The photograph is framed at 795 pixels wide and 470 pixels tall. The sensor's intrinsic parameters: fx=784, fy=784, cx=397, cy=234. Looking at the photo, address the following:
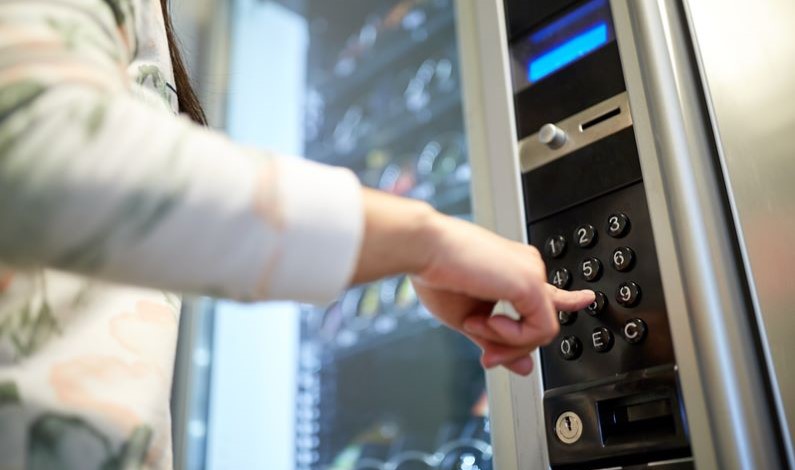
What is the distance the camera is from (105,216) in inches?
15.0

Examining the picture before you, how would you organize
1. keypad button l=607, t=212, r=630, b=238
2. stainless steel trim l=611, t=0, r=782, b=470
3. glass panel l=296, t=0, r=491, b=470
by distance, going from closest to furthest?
stainless steel trim l=611, t=0, r=782, b=470, keypad button l=607, t=212, r=630, b=238, glass panel l=296, t=0, r=491, b=470

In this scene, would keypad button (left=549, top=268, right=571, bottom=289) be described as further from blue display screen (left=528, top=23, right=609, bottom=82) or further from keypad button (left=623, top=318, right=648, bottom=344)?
blue display screen (left=528, top=23, right=609, bottom=82)

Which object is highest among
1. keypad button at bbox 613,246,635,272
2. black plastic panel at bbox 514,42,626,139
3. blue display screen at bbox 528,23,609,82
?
blue display screen at bbox 528,23,609,82

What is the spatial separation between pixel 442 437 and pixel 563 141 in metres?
0.89

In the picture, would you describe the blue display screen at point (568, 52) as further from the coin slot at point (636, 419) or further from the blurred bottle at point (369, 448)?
the blurred bottle at point (369, 448)

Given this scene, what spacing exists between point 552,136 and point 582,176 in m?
0.05

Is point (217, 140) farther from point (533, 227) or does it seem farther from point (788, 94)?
point (788, 94)

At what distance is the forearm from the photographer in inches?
17.7

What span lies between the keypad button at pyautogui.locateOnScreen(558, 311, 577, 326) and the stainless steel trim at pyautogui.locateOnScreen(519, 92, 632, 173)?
160 millimetres

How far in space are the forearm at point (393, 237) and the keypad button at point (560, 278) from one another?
30 centimetres

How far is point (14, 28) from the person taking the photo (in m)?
0.42

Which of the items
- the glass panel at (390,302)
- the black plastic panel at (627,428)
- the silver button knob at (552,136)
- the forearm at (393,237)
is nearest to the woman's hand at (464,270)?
the forearm at (393,237)


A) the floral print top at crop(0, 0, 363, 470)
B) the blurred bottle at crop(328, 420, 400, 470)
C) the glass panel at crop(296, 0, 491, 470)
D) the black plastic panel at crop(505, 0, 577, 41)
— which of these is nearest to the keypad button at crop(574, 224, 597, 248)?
the black plastic panel at crop(505, 0, 577, 41)

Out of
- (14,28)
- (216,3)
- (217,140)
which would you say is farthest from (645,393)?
(216,3)
